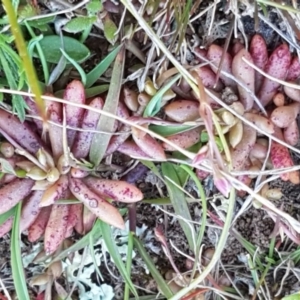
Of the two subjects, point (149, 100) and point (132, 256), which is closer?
point (149, 100)

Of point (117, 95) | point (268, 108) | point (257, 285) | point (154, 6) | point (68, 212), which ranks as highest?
point (154, 6)

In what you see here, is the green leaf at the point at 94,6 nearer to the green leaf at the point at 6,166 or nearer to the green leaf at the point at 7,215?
the green leaf at the point at 6,166

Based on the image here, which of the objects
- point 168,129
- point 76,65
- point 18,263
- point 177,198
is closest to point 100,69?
point 76,65

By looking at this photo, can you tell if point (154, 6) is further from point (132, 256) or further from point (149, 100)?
point (132, 256)

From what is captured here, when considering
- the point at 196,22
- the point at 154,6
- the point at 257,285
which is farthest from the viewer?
the point at 257,285

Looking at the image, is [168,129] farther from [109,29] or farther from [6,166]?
[6,166]

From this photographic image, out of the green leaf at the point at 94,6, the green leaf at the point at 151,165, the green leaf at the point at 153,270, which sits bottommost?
the green leaf at the point at 153,270

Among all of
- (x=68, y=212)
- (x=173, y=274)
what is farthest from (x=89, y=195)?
(x=173, y=274)

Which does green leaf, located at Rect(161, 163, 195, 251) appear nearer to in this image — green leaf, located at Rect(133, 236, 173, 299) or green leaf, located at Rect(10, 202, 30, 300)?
green leaf, located at Rect(133, 236, 173, 299)

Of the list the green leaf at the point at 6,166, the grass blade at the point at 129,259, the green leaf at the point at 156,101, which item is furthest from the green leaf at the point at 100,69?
the grass blade at the point at 129,259
